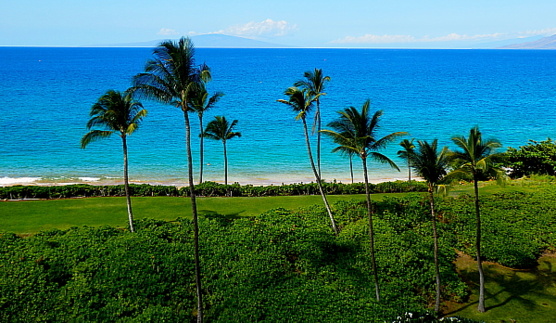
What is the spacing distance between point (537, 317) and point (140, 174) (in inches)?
1828

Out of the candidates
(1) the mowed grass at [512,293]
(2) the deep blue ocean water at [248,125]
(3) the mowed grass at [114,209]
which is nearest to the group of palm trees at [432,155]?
(1) the mowed grass at [512,293]

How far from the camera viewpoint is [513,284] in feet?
80.3

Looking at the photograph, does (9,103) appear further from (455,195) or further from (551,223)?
(551,223)

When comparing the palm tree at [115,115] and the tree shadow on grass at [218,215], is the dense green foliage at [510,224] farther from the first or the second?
the palm tree at [115,115]

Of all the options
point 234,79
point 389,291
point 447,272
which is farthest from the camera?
point 234,79

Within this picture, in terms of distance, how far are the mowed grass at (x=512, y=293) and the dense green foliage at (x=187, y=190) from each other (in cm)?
1173

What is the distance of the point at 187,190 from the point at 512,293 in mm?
25586

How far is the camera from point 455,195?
117 ft

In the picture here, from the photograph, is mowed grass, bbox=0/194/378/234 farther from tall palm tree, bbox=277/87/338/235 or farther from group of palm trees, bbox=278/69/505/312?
group of palm trees, bbox=278/69/505/312

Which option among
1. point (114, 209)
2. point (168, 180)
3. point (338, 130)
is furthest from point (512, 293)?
point (168, 180)

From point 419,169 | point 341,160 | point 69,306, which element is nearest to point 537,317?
point 419,169

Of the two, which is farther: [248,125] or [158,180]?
[248,125]

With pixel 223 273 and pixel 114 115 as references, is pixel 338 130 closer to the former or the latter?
pixel 223 273

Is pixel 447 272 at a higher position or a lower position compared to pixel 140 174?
lower
